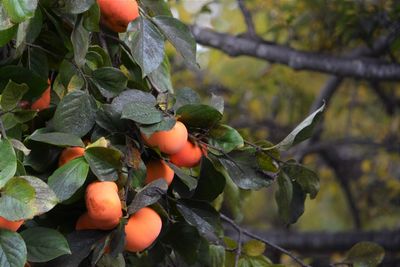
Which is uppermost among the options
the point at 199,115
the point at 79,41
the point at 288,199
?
the point at 79,41

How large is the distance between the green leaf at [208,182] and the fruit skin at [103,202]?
6.5 inches

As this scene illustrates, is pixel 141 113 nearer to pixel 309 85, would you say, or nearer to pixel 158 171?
pixel 158 171

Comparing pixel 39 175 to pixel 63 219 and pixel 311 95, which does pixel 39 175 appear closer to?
pixel 63 219

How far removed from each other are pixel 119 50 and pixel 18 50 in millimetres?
185

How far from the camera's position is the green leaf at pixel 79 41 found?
37.2 inches

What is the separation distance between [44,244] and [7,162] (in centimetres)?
12

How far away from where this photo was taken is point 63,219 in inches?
37.9

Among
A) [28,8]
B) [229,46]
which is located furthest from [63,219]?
[229,46]

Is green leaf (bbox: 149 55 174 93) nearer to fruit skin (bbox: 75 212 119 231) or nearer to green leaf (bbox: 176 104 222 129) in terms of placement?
green leaf (bbox: 176 104 222 129)

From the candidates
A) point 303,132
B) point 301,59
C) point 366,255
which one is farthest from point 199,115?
point 301,59

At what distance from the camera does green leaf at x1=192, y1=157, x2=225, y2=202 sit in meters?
1.02

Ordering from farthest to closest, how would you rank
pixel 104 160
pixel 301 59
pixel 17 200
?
1. pixel 301 59
2. pixel 104 160
3. pixel 17 200

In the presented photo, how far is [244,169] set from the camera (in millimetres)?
1025

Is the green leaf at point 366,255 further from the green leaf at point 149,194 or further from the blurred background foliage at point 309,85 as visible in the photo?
the blurred background foliage at point 309,85
